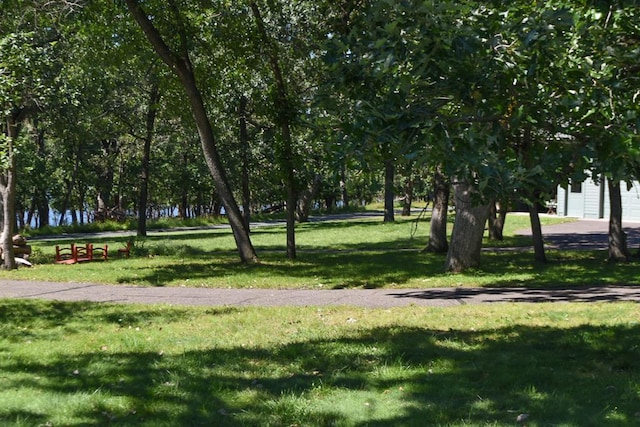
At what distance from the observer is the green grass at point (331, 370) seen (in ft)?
17.7

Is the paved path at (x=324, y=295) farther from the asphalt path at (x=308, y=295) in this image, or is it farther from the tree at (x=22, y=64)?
the tree at (x=22, y=64)

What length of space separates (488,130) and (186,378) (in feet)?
10.9

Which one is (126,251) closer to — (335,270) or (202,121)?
(202,121)

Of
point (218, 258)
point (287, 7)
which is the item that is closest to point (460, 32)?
point (218, 258)

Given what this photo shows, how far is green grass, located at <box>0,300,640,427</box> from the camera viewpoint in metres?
5.39

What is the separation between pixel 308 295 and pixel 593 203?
31053 millimetres

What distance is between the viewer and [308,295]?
13.5 metres

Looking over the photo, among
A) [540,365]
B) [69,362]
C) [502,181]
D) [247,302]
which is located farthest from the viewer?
[247,302]

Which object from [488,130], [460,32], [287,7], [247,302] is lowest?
[247,302]

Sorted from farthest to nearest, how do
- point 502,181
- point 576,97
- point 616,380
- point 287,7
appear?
point 287,7 < point 616,380 < point 576,97 < point 502,181

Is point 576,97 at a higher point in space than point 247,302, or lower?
higher

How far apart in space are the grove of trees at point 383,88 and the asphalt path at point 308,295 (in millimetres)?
1922

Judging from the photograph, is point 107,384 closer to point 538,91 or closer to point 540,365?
point 540,365

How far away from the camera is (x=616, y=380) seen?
6121 millimetres
